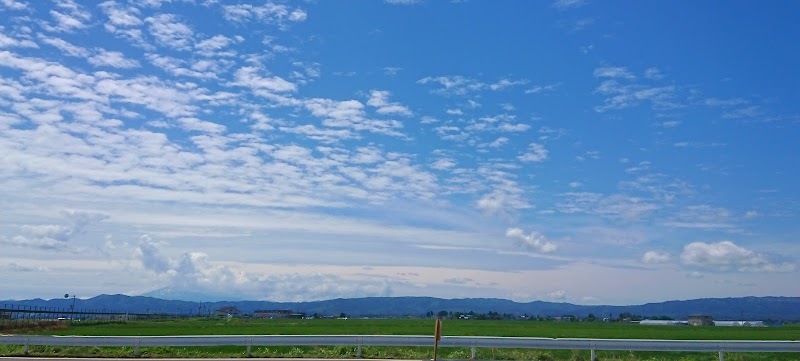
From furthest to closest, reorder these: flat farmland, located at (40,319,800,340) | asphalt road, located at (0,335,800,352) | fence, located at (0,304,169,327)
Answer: fence, located at (0,304,169,327), flat farmland, located at (40,319,800,340), asphalt road, located at (0,335,800,352)

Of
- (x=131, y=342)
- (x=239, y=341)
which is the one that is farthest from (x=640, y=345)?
(x=131, y=342)

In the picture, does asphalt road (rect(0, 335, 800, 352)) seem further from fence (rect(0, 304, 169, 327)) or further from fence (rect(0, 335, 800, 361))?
fence (rect(0, 304, 169, 327))

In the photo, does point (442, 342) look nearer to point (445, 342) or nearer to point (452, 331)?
point (445, 342)

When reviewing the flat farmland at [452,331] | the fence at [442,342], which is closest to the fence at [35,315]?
the flat farmland at [452,331]

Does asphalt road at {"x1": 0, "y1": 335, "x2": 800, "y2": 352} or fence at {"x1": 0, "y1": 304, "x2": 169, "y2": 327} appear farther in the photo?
fence at {"x1": 0, "y1": 304, "x2": 169, "y2": 327}

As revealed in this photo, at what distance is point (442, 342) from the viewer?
21.7 metres

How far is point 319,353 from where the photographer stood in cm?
2325

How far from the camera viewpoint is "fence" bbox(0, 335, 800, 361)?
2088 centimetres

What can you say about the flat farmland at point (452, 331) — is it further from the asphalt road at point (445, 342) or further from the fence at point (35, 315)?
the asphalt road at point (445, 342)

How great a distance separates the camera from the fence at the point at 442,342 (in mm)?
20875

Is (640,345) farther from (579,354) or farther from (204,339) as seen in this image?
(204,339)

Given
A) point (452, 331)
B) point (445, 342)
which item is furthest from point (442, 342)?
point (452, 331)

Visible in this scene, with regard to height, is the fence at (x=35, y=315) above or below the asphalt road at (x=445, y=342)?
below

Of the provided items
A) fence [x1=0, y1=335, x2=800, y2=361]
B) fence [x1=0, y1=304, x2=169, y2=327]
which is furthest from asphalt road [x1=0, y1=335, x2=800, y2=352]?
fence [x1=0, y1=304, x2=169, y2=327]
